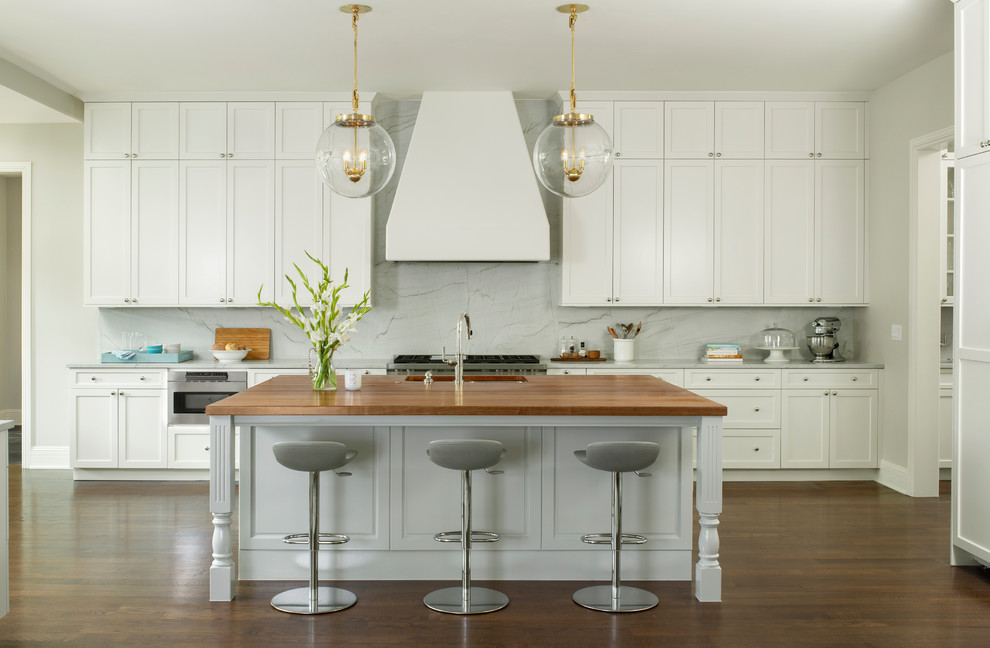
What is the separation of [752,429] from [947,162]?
8.19ft

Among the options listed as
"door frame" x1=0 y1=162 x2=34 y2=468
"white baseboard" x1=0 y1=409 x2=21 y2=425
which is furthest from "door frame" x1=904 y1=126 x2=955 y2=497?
"white baseboard" x1=0 y1=409 x2=21 y2=425

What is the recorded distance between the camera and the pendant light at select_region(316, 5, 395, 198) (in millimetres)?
3480

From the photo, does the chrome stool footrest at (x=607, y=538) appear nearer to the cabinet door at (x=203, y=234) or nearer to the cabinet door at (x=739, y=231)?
the cabinet door at (x=739, y=231)

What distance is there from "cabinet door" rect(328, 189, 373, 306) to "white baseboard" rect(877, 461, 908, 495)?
13.2 ft

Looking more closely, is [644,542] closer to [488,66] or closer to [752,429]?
[752,429]

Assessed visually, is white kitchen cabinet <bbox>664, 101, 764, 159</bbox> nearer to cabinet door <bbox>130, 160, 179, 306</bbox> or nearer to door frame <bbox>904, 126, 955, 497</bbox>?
door frame <bbox>904, 126, 955, 497</bbox>

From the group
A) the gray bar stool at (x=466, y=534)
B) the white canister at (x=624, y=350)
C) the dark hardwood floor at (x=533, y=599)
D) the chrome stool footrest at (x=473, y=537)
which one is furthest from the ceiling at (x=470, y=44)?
the dark hardwood floor at (x=533, y=599)

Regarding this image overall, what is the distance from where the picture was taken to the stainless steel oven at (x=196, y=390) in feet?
18.9

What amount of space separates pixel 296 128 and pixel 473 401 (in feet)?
11.1

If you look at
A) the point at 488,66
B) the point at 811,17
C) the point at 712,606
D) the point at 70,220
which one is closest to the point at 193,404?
the point at 70,220

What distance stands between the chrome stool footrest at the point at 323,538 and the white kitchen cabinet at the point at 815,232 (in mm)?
3835

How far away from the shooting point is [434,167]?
5.81m

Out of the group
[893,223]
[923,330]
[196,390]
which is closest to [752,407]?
[923,330]

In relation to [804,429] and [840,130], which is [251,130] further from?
[804,429]
